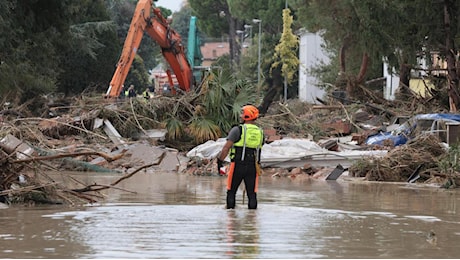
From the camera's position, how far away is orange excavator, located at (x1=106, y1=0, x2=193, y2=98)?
105 feet

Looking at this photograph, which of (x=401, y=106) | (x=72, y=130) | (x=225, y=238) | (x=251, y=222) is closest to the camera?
(x=225, y=238)

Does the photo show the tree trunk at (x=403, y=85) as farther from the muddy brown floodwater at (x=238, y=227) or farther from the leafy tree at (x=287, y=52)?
the leafy tree at (x=287, y=52)

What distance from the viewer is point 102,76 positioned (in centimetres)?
6169

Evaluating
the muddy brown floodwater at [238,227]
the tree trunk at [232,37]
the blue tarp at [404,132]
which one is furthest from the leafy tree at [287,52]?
the muddy brown floodwater at [238,227]

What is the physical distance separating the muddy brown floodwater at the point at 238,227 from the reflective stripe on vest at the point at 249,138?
971 millimetres

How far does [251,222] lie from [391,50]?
805 inches

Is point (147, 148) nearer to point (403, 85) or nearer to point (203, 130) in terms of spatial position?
point (203, 130)

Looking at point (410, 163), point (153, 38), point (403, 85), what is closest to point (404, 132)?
point (410, 163)

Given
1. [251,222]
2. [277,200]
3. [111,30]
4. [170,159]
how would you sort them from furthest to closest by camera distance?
[111,30], [170,159], [277,200], [251,222]

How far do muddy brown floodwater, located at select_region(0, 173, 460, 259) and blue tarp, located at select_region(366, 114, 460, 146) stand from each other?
7.82 metres

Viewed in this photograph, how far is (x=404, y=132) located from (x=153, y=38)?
12.8 m

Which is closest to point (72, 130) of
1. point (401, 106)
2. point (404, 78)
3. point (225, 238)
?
point (401, 106)

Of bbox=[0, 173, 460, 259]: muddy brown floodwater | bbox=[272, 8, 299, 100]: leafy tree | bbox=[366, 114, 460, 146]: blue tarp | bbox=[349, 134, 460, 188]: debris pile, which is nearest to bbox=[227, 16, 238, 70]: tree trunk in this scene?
bbox=[272, 8, 299, 100]: leafy tree

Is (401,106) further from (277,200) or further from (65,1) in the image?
(277,200)
